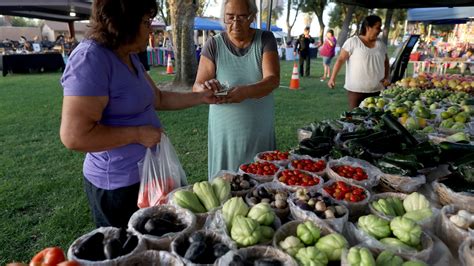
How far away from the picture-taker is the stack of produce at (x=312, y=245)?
129 cm

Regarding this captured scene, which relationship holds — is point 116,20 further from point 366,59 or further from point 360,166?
point 366,59

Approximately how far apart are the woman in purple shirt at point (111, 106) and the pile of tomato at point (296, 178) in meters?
0.80

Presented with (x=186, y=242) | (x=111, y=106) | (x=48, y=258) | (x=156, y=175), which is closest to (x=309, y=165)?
(x=156, y=175)

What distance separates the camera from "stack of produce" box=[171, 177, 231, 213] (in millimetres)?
1654

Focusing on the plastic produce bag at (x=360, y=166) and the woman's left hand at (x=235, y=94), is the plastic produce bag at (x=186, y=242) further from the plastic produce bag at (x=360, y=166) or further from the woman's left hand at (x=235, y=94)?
the woman's left hand at (x=235, y=94)

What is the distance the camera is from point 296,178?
206 centimetres

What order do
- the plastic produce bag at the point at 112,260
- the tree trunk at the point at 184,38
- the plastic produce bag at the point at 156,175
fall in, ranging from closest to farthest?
the plastic produce bag at the point at 112,260 → the plastic produce bag at the point at 156,175 → the tree trunk at the point at 184,38

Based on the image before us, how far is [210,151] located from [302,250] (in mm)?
1734

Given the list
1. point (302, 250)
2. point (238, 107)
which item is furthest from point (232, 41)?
point (302, 250)

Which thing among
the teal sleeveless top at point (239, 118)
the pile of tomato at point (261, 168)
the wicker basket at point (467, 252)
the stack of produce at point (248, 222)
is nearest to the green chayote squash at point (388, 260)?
the wicker basket at point (467, 252)

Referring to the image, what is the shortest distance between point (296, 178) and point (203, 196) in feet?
2.06

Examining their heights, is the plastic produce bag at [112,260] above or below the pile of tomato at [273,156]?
above

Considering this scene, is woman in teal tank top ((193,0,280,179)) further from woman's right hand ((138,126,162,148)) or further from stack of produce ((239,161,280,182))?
woman's right hand ((138,126,162,148))

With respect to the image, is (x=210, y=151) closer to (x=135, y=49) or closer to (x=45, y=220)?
(x=135, y=49)
